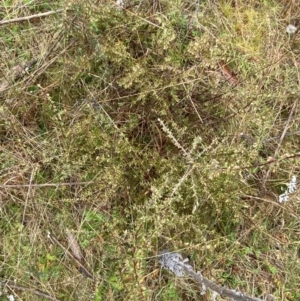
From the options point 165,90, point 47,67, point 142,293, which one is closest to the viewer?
point 142,293

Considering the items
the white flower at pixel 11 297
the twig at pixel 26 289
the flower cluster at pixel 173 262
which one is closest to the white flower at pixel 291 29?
the flower cluster at pixel 173 262

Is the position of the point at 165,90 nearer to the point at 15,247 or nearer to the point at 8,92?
the point at 8,92

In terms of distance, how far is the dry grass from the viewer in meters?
2.12

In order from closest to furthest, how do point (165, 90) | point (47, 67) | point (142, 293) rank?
point (142, 293) → point (165, 90) → point (47, 67)

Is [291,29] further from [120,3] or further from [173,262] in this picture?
[173,262]

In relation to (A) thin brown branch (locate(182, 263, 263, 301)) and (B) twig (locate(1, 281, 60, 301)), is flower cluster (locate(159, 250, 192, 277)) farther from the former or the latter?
(B) twig (locate(1, 281, 60, 301))

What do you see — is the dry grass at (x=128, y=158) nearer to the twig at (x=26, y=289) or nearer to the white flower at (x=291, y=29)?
the twig at (x=26, y=289)

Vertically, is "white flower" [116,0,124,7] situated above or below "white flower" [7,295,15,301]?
above

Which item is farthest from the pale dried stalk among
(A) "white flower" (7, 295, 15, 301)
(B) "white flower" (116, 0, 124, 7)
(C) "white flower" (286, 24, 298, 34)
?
(C) "white flower" (286, 24, 298, 34)

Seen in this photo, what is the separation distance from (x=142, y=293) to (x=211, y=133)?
0.76m

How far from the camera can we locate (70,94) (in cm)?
227

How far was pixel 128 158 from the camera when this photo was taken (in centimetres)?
216

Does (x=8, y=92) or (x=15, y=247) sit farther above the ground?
(x=8, y=92)

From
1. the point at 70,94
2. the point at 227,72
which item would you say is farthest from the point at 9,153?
the point at 227,72
